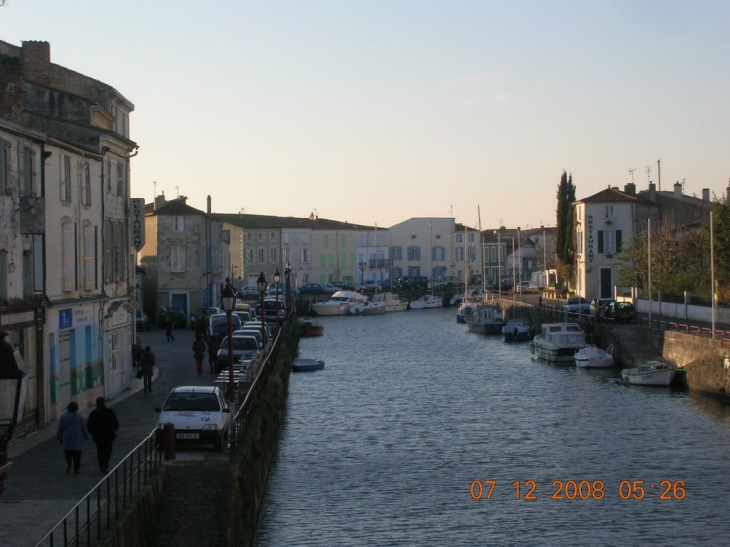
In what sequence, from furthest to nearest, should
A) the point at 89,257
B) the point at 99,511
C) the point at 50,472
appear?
1. the point at 89,257
2. the point at 50,472
3. the point at 99,511

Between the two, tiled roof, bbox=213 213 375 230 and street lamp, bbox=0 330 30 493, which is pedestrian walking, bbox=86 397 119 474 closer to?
street lamp, bbox=0 330 30 493

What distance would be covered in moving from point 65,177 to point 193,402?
30.1ft

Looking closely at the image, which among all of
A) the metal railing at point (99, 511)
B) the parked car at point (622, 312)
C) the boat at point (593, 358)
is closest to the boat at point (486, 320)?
the parked car at point (622, 312)

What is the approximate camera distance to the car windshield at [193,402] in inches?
903

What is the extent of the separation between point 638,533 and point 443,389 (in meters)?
23.9

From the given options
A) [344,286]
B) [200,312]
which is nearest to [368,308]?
[344,286]

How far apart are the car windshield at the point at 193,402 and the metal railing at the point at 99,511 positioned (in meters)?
3.95

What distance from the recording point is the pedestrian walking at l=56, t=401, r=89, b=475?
1938 centimetres

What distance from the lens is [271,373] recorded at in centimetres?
3456

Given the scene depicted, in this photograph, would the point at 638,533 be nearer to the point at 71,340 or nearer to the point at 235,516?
the point at 235,516

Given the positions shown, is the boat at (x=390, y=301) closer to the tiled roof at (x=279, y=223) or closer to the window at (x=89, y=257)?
the tiled roof at (x=279, y=223)

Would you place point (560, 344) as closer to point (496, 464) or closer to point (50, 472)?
point (496, 464)

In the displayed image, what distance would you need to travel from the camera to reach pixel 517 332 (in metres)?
73.0

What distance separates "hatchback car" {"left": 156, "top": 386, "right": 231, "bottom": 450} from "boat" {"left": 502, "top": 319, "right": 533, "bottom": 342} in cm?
5137
